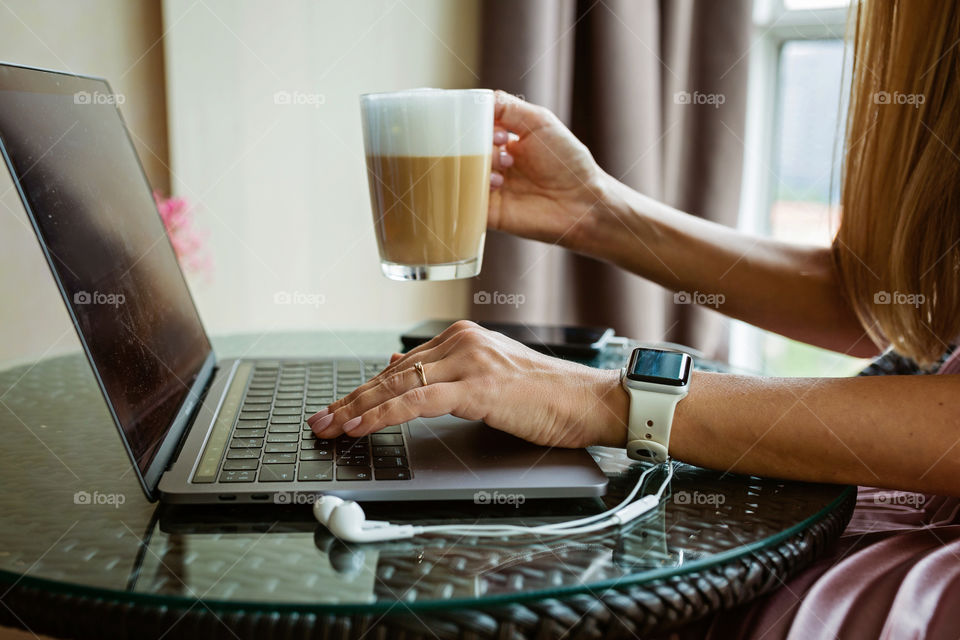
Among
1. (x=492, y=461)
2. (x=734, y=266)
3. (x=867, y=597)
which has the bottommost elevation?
(x=867, y=597)

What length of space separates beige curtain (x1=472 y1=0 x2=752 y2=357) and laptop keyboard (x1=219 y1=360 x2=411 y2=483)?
1183 millimetres

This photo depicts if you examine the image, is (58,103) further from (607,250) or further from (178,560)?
(607,250)

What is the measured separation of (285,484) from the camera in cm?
61

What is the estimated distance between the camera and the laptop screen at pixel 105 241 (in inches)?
23.7

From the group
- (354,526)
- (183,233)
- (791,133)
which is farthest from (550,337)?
(791,133)

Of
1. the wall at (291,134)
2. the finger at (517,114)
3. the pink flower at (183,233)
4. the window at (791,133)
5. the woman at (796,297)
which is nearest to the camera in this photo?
the woman at (796,297)

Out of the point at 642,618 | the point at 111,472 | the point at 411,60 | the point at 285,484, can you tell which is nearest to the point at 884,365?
the point at 642,618

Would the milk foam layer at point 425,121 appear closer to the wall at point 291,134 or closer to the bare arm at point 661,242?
the bare arm at point 661,242

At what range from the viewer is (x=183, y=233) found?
181cm

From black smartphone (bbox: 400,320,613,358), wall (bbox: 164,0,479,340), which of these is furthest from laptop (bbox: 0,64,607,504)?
wall (bbox: 164,0,479,340)

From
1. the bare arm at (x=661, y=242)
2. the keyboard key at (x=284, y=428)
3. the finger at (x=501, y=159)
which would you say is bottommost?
the keyboard key at (x=284, y=428)

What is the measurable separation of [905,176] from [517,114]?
0.47 meters

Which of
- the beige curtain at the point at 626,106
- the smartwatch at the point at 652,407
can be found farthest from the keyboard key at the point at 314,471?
the beige curtain at the point at 626,106

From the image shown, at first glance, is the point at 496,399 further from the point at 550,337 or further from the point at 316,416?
the point at 550,337
